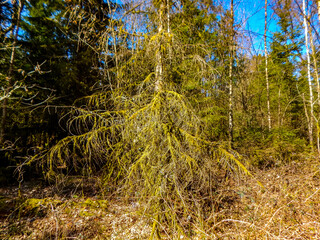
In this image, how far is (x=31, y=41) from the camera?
590cm

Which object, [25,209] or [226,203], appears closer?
[226,203]

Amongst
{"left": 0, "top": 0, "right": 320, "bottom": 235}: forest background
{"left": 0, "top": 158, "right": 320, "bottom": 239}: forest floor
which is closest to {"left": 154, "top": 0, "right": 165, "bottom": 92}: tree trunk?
{"left": 0, "top": 0, "right": 320, "bottom": 235}: forest background

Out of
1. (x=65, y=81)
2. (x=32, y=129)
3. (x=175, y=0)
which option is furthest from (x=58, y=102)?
(x=175, y=0)

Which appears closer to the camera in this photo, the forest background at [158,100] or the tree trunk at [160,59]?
the forest background at [158,100]

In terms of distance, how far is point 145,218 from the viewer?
127 inches

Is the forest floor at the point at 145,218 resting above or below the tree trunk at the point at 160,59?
below

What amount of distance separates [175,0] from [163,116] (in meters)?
2.25

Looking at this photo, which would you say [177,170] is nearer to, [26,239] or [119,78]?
[119,78]

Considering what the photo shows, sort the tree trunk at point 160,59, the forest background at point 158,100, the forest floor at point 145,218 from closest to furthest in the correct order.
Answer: the forest background at point 158,100 → the tree trunk at point 160,59 → the forest floor at point 145,218

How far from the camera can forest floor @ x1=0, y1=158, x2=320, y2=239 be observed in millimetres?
3484

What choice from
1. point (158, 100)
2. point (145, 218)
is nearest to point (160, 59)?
point (158, 100)

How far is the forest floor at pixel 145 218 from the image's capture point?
3.48 meters

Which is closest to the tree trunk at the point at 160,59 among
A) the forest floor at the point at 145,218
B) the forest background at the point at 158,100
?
the forest background at the point at 158,100

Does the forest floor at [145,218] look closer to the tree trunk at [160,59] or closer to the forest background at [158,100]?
the forest background at [158,100]
